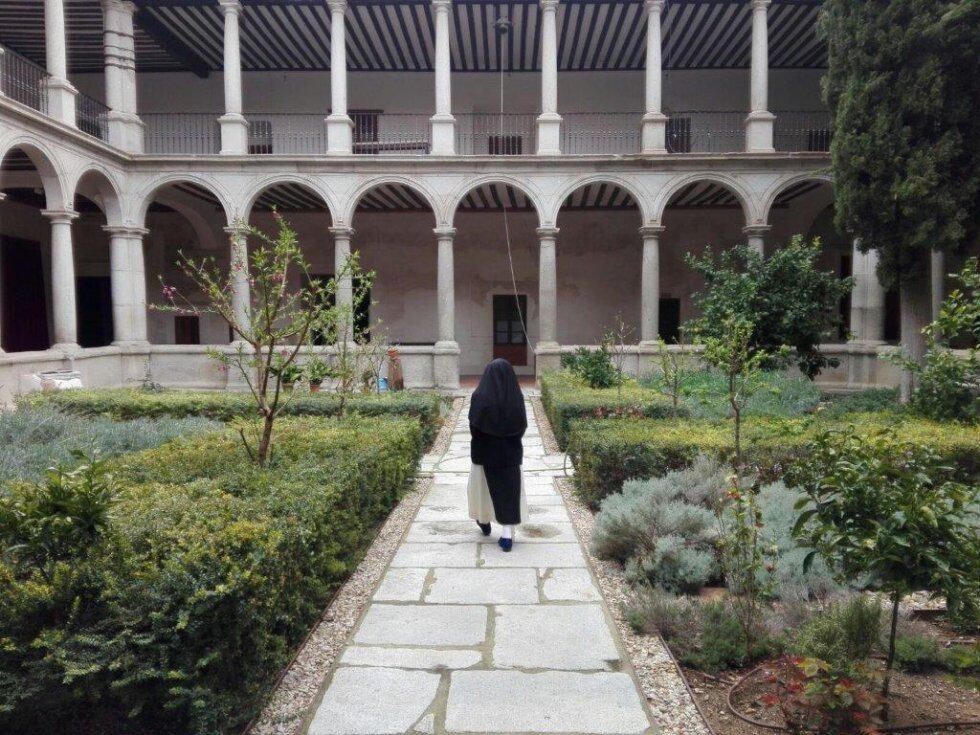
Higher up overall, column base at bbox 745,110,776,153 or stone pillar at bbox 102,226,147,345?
column base at bbox 745,110,776,153

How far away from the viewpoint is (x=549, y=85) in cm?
1450

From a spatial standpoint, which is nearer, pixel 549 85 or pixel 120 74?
pixel 120 74

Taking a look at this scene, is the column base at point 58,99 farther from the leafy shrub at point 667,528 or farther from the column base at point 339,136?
the leafy shrub at point 667,528

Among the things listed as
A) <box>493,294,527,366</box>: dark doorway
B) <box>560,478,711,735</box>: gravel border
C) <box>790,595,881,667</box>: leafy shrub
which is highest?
<box>493,294,527,366</box>: dark doorway

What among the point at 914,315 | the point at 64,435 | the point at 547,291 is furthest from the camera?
the point at 547,291

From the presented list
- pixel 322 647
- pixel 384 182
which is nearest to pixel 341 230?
pixel 384 182

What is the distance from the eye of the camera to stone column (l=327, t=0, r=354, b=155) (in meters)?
14.1

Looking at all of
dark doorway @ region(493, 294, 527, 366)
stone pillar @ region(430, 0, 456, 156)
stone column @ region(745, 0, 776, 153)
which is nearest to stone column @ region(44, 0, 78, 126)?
stone pillar @ region(430, 0, 456, 156)

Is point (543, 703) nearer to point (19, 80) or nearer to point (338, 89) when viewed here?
point (338, 89)

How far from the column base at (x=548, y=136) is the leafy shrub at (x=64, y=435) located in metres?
10.1

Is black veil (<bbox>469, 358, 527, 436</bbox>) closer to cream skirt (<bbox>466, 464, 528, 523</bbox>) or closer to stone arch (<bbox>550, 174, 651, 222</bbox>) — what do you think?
cream skirt (<bbox>466, 464, 528, 523</bbox>)

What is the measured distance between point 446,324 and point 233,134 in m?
6.27

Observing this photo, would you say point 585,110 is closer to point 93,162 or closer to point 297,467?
point 93,162

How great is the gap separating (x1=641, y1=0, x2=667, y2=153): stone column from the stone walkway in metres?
11.8
